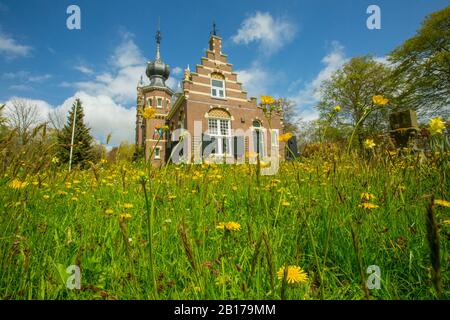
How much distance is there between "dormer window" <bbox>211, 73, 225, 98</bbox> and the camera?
17.4 metres

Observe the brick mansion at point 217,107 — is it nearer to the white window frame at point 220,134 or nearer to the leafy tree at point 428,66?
the white window frame at point 220,134

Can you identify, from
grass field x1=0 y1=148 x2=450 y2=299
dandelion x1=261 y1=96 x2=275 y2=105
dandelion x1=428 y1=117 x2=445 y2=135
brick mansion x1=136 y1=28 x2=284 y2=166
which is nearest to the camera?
grass field x1=0 y1=148 x2=450 y2=299

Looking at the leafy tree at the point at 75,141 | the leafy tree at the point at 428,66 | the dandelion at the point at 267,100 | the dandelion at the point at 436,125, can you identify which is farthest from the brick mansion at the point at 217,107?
the dandelion at the point at 436,125

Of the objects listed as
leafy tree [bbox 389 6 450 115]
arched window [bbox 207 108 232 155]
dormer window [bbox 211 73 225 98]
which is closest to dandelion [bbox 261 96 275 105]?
arched window [bbox 207 108 232 155]

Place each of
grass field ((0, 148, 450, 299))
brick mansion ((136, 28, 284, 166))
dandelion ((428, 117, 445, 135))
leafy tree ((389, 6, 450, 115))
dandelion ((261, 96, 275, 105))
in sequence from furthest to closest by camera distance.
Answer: brick mansion ((136, 28, 284, 166))
leafy tree ((389, 6, 450, 115))
dandelion ((261, 96, 275, 105))
dandelion ((428, 117, 445, 135))
grass field ((0, 148, 450, 299))

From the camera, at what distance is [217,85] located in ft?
57.6

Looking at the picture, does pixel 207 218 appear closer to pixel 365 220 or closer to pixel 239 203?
pixel 239 203

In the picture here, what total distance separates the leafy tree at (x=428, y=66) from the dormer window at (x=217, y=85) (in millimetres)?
11328

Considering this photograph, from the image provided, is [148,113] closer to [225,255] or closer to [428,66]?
[225,255]

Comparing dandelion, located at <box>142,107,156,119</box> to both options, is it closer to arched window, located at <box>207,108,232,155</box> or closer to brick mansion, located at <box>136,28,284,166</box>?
brick mansion, located at <box>136,28,284,166</box>

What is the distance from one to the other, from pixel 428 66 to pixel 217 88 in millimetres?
12862

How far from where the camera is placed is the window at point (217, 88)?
1739 centimetres

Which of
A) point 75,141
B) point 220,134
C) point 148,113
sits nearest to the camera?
point 148,113

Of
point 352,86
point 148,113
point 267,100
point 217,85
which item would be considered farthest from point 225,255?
point 352,86
